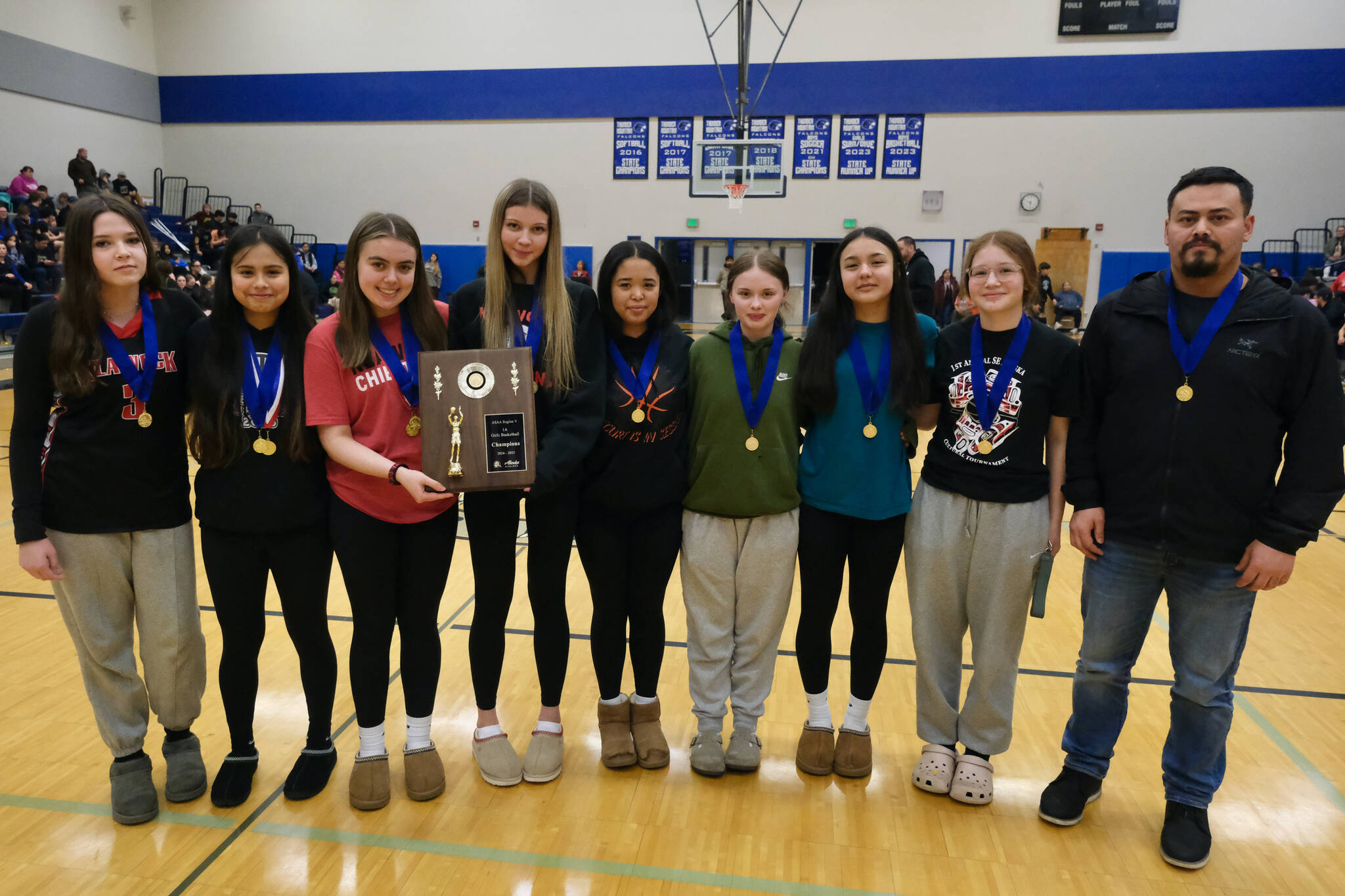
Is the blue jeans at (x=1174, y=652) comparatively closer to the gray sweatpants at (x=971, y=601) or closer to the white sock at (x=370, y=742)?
the gray sweatpants at (x=971, y=601)

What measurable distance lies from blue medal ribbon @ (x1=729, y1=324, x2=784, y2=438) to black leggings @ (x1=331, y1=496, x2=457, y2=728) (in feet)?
3.01

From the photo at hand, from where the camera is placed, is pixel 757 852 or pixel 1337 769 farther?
pixel 1337 769

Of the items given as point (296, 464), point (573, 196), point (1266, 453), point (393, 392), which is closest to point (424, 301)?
point (393, 392)

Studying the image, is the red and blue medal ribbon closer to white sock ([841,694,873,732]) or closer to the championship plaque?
the championship plaque

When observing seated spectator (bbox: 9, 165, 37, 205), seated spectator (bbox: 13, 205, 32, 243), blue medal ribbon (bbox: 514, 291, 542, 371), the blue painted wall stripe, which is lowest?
blue medal ribbon (bbox: 514, 291, 542, 371)

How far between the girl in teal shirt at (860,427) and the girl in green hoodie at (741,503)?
77mm

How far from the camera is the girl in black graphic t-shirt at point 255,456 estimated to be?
2.18 m

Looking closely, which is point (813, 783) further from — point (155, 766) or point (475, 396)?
point (155, 766)

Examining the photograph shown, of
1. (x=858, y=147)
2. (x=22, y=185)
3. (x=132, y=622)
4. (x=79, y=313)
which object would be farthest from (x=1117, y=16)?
(x=22, y=185)

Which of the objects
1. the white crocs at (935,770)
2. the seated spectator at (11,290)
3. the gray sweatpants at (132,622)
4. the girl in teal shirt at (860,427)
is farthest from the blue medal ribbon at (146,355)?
the seated spectator at (11,290)

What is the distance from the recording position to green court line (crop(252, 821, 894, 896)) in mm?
2086

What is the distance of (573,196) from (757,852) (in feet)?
54.3

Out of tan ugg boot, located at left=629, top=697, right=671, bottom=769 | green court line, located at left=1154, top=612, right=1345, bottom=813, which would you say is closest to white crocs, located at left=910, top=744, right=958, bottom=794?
tan ugg boot, located at left=629, top=697, right=671, bottom=769

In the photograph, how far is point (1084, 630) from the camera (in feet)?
7.61
